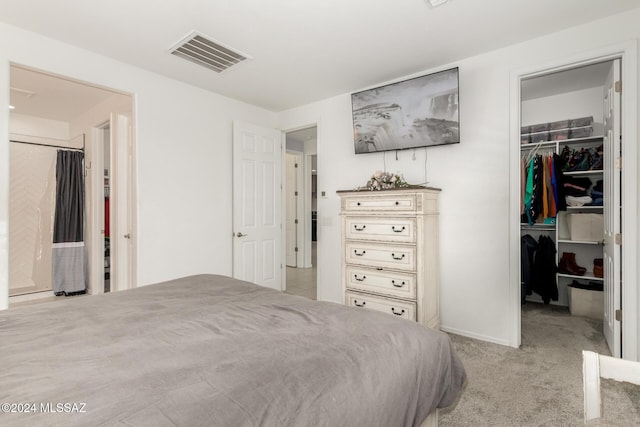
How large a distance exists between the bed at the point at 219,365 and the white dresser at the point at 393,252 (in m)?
1.37

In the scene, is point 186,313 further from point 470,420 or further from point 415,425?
point 470,420

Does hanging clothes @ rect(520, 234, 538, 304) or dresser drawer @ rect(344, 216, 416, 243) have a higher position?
dresser drawer @ rect(344, 216, 416, 243)

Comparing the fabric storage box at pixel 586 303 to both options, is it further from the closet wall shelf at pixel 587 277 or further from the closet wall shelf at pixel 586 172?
the closet wall shelf at pixel 586 172

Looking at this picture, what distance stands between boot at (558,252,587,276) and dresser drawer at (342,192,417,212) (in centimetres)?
241

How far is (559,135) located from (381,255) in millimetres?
2779

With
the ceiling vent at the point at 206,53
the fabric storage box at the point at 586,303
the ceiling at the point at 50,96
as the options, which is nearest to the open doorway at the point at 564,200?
the fabric storage box at the point at 586,303

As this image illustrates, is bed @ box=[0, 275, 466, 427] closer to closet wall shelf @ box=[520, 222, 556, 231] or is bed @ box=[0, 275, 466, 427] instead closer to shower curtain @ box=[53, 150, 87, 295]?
closet wall shelf @ box=[520, 222, 556, 231]

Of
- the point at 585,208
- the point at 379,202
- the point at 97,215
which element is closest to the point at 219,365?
the point at 379,202

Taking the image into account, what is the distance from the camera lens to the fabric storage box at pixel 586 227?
354cm

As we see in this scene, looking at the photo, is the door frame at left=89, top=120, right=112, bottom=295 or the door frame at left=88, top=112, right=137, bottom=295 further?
the door frame at left=89, top=120, right=112, bottom=295

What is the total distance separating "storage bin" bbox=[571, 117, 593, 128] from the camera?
145 inches

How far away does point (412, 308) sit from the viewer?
2785mm

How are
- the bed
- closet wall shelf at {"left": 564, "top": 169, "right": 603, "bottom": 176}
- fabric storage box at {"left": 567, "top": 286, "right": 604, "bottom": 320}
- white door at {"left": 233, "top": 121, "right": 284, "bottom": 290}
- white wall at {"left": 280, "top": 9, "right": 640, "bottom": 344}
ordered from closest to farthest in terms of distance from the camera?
the bed → white wall at {"left": 280, "top": 9, "right": 640, "bottom": 344} → fabric storage box at {"left": 567, "top": 286, "right": 604, "bottom": 320} → closet wall shelf at {"left": 564, "top": 169, "right": 603, "bottom": 176} → white door at {"left": 233, "top": 121, "right": 284, "bottom": 290}

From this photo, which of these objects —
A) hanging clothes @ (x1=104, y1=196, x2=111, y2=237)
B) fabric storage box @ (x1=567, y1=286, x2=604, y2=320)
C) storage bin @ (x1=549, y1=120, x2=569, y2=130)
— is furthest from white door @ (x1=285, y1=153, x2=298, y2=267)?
fabric storage box @ (x1=567, y1=286, x2=604, y2=320)
